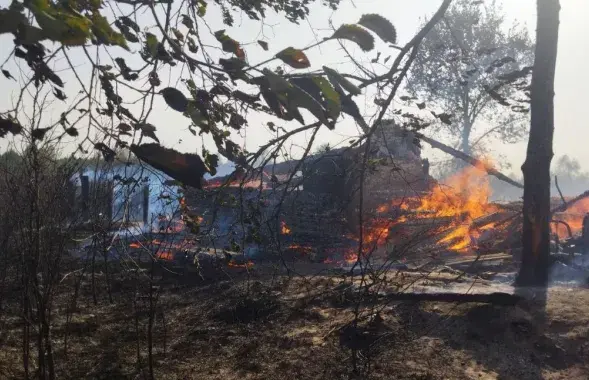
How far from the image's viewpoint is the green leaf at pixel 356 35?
1351 mm

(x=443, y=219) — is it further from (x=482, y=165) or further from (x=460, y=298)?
(x=460, y=298)

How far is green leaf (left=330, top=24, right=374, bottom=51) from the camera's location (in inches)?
53.2

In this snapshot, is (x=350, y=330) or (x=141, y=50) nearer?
(x=141, y=50)

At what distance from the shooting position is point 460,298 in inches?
248

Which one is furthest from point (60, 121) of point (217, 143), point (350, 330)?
point (350, 330)

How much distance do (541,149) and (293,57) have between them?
702 cm

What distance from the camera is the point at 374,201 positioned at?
17078 mm

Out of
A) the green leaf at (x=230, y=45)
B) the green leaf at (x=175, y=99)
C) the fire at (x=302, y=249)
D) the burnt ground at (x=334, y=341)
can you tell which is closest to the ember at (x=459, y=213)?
the fire at (x=302, y=249)

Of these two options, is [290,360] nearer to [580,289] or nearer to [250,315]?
[250,315]

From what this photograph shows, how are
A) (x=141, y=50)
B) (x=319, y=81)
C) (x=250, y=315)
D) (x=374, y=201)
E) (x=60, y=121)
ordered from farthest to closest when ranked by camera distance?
(x=374, y=201) → (x=250, y=315) → (x=141, y=50) → (x=60, y=121) → (x=319, y=81)

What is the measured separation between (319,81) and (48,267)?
12.8 feet

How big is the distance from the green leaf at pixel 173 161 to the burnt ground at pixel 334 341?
3408 millimetres

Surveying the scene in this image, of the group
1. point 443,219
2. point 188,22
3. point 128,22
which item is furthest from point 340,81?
point 443,219

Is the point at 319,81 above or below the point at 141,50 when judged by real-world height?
below
